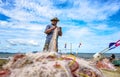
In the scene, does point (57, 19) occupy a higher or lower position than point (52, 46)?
higher

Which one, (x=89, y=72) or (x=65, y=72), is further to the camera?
(x=89, y=72)

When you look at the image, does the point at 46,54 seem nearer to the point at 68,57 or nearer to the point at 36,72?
the point at 68,57

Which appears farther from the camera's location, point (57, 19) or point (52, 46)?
point (57, 19)

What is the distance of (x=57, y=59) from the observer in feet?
15.7

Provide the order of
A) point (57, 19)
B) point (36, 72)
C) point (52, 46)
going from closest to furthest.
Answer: point (36, 72)
point (52, 46)
point (57, 19)

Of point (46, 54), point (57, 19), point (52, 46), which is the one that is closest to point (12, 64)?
point (46, 54)

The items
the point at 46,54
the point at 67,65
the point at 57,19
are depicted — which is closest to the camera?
the point at 67,65

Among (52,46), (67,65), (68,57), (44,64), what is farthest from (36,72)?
(52,46)

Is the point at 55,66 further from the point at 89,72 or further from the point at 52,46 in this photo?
the point at 52,46

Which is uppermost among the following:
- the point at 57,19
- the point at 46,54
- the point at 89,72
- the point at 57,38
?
the point at 57,19

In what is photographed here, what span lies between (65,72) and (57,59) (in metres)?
0.56

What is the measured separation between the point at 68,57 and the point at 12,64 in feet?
3.42

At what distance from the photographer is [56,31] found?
25.8 feet

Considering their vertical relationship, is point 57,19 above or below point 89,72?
above
